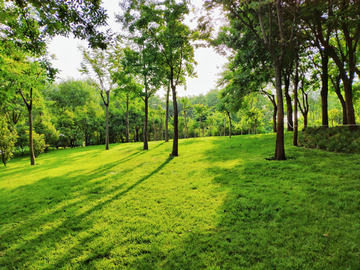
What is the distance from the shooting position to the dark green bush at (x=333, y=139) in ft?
25.7

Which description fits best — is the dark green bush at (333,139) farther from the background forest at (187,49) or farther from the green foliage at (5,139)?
the green foliage at (5,139)

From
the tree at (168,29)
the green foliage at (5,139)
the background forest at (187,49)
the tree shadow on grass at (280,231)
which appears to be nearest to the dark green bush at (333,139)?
the background forest at (187,49)

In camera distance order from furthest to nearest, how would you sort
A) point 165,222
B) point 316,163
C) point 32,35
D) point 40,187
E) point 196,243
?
point 40,187, point 316,163, point 32,35, point 165,222, point 196,243

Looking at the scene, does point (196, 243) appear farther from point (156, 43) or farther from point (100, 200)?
point (156, 43)

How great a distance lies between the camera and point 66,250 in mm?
3180

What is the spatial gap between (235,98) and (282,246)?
15243 mm

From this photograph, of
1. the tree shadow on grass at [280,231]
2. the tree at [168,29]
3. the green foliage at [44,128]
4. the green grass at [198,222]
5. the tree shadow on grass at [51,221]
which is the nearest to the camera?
the tree shadow on grass at [280,231]

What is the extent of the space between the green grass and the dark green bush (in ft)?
4.43

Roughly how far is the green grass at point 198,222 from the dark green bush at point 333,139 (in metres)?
1.35

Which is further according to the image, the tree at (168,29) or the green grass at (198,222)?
the tree at (168,29)

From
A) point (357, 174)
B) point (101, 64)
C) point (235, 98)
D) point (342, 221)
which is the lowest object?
point (342, 221)

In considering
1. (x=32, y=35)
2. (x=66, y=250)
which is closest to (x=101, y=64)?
(x=32, y=35)

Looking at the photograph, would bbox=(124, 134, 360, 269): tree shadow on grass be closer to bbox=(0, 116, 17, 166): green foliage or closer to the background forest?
the background forest

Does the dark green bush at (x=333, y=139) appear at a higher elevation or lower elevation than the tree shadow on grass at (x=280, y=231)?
higher
